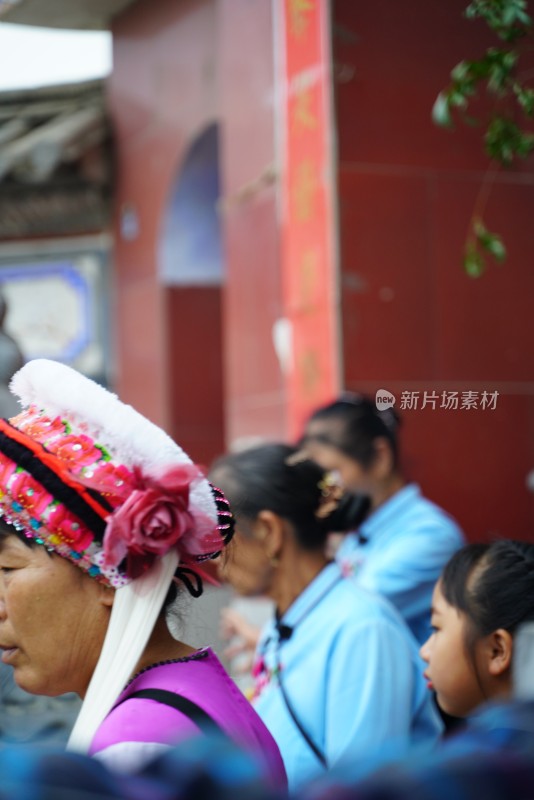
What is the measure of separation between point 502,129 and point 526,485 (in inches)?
86.5

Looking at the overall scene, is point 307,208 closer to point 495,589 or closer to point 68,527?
point 495,589

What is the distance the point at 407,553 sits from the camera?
125 inches

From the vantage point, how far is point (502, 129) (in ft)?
8.67

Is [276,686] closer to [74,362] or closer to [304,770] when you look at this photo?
A: [304,770]

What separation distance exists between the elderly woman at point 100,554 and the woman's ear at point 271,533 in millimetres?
1013

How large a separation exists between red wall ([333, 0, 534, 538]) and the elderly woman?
309 cm

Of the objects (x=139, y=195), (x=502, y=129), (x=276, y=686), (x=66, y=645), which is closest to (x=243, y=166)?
(x=139, y=195)

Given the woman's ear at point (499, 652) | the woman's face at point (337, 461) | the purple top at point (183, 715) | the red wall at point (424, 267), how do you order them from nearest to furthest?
1. the purple top at point (183, 715)
2. the woman's ear at point (499, 652)
3. the woman's face at point (337, 461)
4. the red wall at point (424, 267)

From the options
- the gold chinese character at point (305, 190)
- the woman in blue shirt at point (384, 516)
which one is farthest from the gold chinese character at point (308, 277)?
the woman in blue shirt at point (384, 516)

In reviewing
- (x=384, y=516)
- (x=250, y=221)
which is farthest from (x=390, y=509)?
(x=250, y=221)

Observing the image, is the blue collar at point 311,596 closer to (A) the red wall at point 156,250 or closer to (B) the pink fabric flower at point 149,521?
(B) the pink fabric flower at point 149,521

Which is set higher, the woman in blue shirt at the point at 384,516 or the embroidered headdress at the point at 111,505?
the embroidered headdress at the point at 111,505

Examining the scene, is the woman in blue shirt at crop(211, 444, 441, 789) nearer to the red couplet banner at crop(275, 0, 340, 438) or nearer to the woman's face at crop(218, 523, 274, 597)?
the woman's face at crop(218, 523, 274, 597)

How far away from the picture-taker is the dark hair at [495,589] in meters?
2.05
